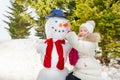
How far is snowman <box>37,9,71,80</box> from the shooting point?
627 centimetres

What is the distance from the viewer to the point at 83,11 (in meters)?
13.4

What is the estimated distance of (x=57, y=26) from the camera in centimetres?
637

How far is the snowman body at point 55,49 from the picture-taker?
627cm

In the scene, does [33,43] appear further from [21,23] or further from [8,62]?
[21,23]

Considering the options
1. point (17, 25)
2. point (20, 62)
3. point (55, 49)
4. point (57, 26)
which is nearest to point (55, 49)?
point (55, 49)

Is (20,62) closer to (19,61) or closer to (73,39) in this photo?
(19,61)

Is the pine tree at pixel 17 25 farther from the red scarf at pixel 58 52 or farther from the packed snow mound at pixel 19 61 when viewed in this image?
the red scarf at pixel 58 52

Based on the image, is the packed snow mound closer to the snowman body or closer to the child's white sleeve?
the snowman body

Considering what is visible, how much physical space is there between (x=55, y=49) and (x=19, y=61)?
425 centimetres

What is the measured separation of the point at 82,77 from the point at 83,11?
7646 millimetres

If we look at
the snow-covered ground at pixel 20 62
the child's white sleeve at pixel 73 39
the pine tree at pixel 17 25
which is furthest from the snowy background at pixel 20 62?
the pine tree at pixel 17 25

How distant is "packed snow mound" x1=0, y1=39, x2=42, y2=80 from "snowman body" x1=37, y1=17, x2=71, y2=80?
323cm

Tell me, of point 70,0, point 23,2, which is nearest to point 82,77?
point 70,0

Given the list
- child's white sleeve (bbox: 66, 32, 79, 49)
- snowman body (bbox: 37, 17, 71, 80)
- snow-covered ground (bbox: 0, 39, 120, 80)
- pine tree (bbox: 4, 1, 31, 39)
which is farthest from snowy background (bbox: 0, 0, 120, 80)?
pine tree (bbox: 4, 1, 31, 39)
